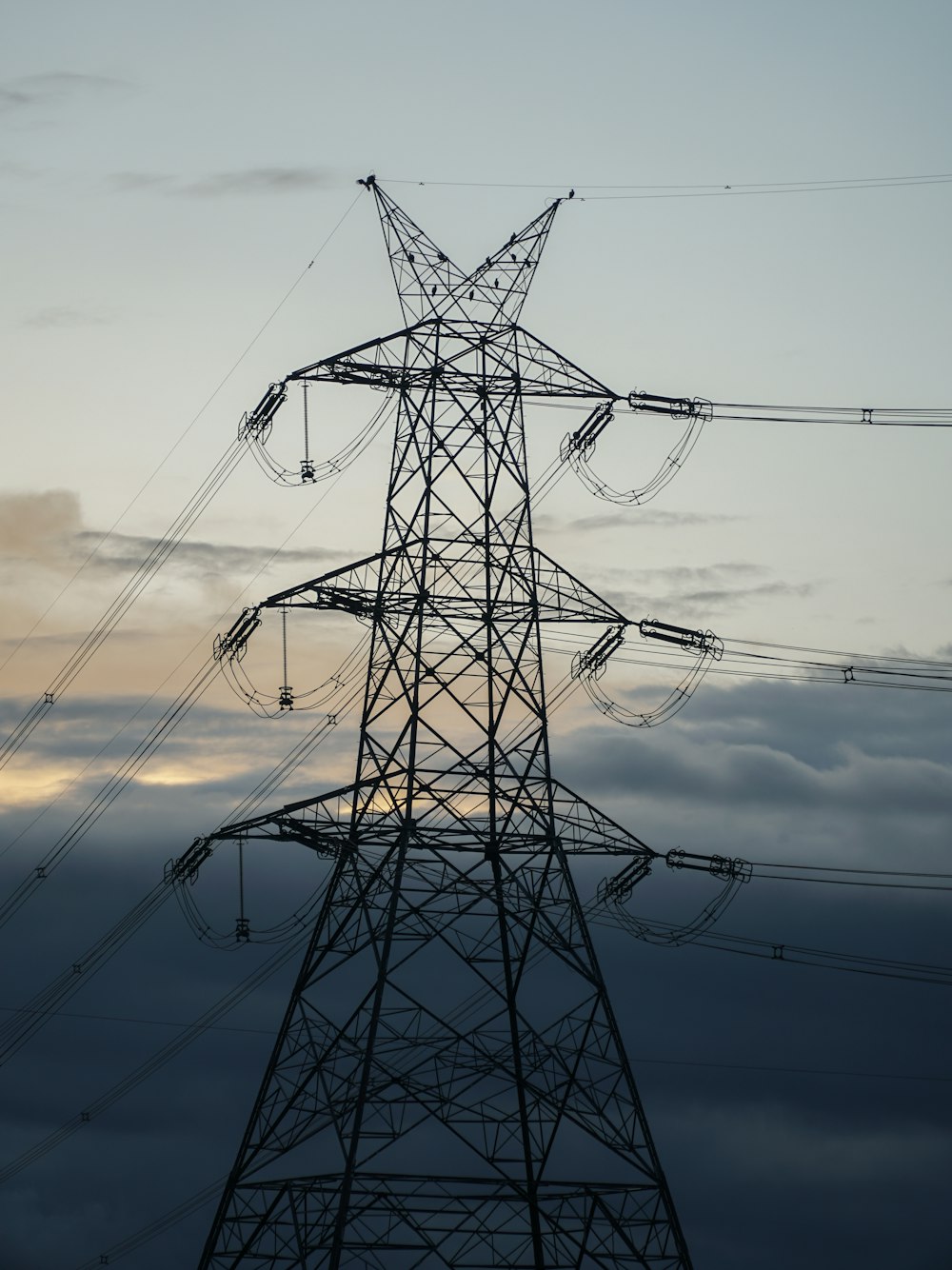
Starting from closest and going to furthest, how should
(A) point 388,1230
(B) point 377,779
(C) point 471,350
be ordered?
(A) point 388,1230, (B) point 377,779, (C) point 471,350

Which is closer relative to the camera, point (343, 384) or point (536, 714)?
point (536, 714)

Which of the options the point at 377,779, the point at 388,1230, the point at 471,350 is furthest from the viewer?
the point at 471,350

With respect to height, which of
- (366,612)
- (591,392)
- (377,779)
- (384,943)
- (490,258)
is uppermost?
(490,258)

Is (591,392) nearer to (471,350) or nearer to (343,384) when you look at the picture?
(471,350)

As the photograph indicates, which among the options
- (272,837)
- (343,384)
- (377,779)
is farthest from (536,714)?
(343,384)

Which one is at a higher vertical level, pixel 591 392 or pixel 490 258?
pixel 490 258


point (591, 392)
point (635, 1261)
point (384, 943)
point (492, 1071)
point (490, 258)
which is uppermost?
point (490, 258)

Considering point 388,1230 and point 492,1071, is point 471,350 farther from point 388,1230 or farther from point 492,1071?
point 388,1230

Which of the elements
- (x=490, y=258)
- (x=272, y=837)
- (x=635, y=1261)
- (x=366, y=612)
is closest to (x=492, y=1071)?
(x=635, y=1261)

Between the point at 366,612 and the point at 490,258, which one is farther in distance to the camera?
the point at 490,258
